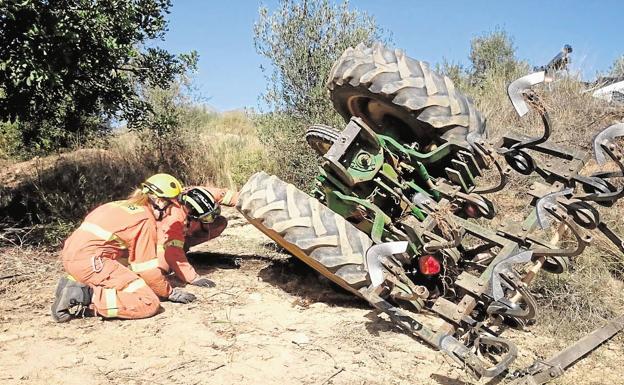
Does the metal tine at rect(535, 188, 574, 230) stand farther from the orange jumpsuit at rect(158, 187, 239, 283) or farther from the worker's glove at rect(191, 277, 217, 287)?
the worker's glove at rect(191, 277, 217, 287)

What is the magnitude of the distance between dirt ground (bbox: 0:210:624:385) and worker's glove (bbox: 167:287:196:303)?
0.21 ft

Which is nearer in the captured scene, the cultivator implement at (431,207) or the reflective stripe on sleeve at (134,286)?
the cultivator implement at (431,207)

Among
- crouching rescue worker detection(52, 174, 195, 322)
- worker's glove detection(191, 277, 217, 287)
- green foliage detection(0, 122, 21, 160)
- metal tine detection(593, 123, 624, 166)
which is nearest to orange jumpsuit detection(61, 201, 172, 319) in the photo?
crouching rescue worker detection(52, 174, 195, 322)

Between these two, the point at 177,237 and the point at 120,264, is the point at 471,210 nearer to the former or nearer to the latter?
the point at 177,237

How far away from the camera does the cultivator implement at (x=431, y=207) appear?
124 inches

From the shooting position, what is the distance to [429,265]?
383 cm

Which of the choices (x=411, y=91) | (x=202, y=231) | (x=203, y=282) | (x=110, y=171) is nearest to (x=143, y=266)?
(x=203, y=282)

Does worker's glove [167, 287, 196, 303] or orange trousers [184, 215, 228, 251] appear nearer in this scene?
worker's glove [167, 287, 196, 303]

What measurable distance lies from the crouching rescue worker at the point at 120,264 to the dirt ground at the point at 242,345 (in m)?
0.12

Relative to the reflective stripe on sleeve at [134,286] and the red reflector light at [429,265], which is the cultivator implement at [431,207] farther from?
the reflective stripe on sleeve at [134,286]

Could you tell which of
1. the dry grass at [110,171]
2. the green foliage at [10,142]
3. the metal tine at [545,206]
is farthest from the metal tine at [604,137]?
the green foliage at [10,142]

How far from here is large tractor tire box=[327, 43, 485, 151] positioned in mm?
4211

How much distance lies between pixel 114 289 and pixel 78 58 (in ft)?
9.90

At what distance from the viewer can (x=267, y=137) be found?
837cm
